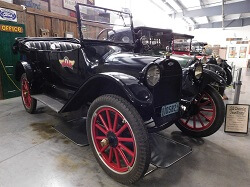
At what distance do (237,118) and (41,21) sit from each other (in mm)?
4672

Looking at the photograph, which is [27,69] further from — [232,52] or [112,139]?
[232,52]

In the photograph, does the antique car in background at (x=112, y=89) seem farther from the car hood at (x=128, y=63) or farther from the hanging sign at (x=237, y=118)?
the hanging sign at (x=237, y=118)

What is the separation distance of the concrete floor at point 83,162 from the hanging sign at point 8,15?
242 centimetres

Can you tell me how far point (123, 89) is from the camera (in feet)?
5.02

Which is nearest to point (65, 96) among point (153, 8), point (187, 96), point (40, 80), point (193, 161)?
point (40, 80)

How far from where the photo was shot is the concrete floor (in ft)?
5.46

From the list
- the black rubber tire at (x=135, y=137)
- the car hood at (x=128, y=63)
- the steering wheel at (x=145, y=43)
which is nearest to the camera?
the black rubber tire at (x=135, y=137)

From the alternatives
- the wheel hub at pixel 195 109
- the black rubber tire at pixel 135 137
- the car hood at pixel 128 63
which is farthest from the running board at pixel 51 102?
the wheel hub at pixel 195 109

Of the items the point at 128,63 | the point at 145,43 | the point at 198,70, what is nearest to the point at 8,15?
the point at 145,43

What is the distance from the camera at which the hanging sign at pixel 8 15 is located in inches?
154

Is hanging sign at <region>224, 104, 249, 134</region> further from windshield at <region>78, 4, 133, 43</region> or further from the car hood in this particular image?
windshield at <region>78, 4, 133, 43</region>

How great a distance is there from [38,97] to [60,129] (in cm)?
74

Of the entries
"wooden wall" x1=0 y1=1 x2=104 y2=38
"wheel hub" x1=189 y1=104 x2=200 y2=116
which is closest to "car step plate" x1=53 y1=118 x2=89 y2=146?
"wheel hub" x1=189 y1=104 x2=200 y2=116

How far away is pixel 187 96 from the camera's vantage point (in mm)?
2260
